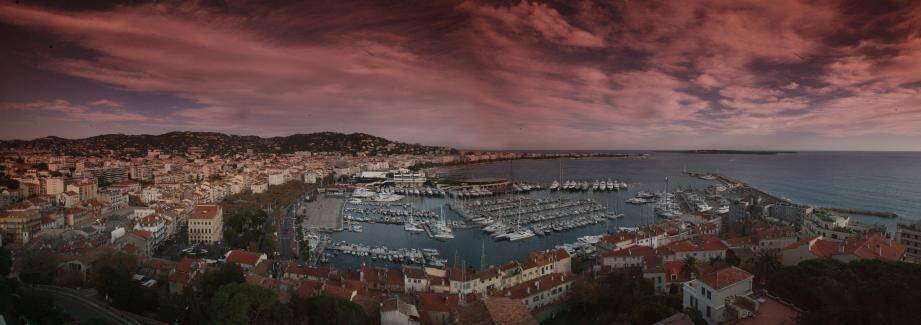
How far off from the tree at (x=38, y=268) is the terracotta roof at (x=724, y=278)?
862 cm

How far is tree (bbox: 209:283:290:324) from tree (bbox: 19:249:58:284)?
3.54 metres

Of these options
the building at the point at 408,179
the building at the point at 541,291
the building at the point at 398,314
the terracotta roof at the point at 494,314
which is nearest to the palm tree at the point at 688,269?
the building at the point at 541,291

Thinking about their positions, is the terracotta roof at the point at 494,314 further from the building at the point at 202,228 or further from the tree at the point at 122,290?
the building at the point at 202,228

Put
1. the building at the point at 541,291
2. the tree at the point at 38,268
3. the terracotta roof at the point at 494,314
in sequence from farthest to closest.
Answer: the building at the point at 541,291, the tree at the point at 38,268, the terracotta roof at the point at 494,314

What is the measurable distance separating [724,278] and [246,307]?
4981 mm

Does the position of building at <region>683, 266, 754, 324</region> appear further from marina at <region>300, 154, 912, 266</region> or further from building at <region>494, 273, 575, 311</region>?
marina at <region>300, 154, 912, 266</region>

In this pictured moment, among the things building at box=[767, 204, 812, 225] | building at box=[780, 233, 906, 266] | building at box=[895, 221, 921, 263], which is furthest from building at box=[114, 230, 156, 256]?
building at box=[767, 204, 812, 225]

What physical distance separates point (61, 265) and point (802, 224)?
14977 mm

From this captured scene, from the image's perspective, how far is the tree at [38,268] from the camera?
6459mm

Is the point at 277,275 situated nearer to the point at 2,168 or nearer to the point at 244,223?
the point at 244,223

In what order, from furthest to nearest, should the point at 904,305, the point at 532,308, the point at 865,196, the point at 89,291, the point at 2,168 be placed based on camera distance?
the point at 865,196
the point at 2,168
the point at 532,308
the point at 89,291
the point at 904,305

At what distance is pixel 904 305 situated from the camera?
13.1 feet

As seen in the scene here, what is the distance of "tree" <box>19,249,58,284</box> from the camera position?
646 cm

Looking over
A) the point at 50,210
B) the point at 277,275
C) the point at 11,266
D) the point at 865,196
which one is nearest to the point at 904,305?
the point at 277,275
